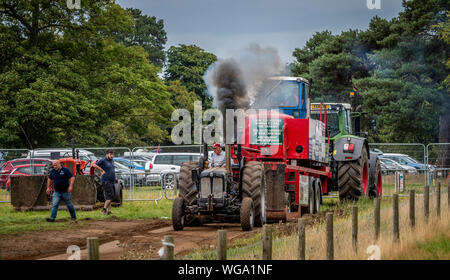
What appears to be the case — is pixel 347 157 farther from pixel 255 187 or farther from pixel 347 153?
pixel 255 187

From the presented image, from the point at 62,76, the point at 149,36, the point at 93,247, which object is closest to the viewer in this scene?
the point at 93,247

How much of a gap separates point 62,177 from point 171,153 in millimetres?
17585

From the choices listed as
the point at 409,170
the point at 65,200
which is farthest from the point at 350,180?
the point at 65,200

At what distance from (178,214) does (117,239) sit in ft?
5.67

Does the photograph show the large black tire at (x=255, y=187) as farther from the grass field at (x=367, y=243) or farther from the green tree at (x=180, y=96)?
the green tree at (x=180, y=96)

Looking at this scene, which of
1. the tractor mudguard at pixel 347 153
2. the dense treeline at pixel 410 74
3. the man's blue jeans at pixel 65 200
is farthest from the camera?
the dense treeline at pixel 410 74

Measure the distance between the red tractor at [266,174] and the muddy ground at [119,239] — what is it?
0.50 meters

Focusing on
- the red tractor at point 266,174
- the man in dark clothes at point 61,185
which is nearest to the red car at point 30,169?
the man in dark clothes at point 61,185

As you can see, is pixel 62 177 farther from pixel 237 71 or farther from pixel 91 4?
pixel 91 4

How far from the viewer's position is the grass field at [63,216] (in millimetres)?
16844

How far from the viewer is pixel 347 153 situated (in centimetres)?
2088

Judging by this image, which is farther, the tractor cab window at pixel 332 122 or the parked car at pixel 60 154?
the parked car at pixel 60 154

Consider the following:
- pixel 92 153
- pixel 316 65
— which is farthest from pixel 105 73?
pixel 316 65

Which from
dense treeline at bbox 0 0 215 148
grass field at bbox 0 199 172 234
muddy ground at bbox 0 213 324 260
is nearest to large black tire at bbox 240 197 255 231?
muddy ground at bbox 0 213 324 260
